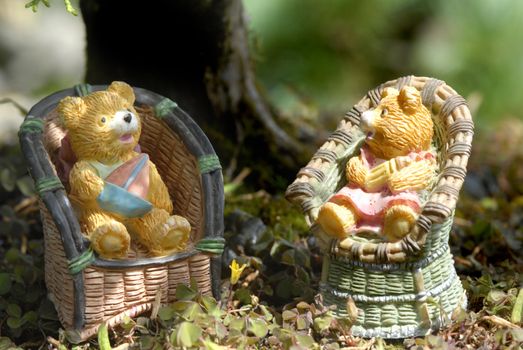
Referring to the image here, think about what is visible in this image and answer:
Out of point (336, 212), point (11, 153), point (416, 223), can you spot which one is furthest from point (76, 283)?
point (11, 153)

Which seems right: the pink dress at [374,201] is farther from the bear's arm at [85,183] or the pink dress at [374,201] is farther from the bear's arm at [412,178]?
the bear's arm at [85,183]

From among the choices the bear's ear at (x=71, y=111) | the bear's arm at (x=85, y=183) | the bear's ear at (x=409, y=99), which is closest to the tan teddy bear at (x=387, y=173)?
the bear's ear at (x=409, y=99)

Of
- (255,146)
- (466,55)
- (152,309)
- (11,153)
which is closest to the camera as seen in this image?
(152,309)

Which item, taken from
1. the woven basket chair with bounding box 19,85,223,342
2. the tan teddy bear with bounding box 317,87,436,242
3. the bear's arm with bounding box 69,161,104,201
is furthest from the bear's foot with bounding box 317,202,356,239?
the bear's arm with bounding box 69,161,104,201

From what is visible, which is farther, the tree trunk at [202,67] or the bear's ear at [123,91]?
the tree trunk at [202,67]

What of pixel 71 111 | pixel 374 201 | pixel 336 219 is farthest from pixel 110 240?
pixel 374 201

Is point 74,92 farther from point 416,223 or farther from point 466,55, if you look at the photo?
point 466,55

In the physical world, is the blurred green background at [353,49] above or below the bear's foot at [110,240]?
above
